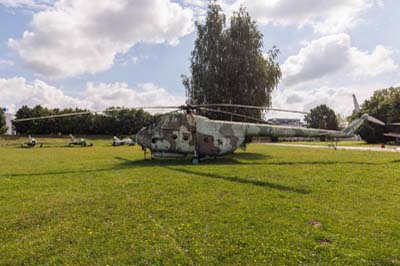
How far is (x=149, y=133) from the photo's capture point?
648 inches

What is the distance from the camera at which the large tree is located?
2291 centimetres

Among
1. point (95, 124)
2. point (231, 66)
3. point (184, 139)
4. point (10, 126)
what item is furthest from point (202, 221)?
point (10, 126)

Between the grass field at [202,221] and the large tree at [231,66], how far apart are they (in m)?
13.1

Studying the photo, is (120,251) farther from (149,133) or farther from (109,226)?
(149,133)

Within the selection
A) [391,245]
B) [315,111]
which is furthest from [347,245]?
[315,111]

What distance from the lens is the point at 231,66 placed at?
2283 cm

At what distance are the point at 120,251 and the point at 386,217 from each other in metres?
5.64

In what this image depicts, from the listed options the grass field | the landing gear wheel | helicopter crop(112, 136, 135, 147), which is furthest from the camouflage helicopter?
helicopter crop(112, 136, 135, 147)

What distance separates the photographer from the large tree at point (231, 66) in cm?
2291

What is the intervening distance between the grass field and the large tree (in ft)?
43.1

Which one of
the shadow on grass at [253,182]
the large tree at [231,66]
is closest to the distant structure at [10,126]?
the large tree at [231,66]

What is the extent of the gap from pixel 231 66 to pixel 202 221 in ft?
60.2

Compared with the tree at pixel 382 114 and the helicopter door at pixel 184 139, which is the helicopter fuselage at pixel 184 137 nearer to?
the helicopter door at pixel 184 139

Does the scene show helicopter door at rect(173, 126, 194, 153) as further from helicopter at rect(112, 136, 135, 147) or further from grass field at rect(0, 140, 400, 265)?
helicopter at rect(112, 136, 135, 147)
